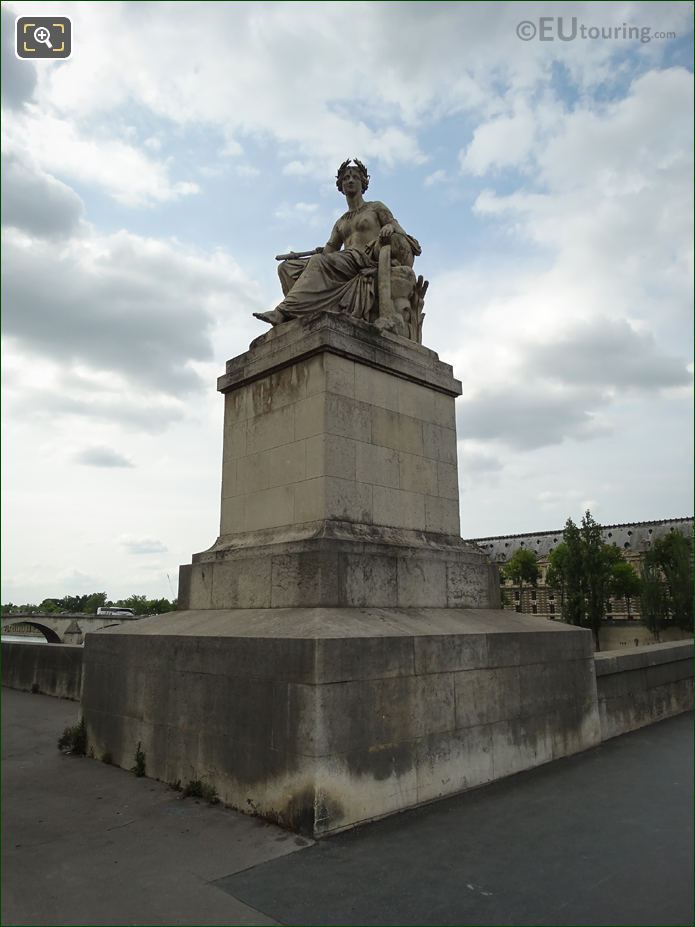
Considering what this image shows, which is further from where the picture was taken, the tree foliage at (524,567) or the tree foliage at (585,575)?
the tree foliage at (524,567)

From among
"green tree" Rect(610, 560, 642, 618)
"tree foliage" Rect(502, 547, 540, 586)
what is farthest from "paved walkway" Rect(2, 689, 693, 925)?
"tree foliage" Rect(502, 547, 540, 586)

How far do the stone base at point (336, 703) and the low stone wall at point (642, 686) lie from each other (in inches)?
20.7

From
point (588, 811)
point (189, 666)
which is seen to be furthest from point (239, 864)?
point (588, 811)

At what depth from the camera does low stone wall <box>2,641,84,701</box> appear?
514 inches

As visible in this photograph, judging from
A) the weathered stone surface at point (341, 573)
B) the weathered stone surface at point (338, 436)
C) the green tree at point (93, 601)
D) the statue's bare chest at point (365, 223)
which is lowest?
the green tree at point (93, 601)

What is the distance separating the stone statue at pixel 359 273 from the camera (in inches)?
360

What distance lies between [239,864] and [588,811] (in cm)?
297

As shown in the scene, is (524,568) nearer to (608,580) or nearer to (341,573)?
(608,580)

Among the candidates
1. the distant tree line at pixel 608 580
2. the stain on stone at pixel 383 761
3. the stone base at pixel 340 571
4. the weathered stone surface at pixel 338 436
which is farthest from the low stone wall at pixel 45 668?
the distant tree line at pixel 608 580

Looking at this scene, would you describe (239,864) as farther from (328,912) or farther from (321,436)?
(321,436)

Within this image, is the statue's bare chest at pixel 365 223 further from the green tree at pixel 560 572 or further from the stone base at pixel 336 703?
the green tree at pixel 560 572

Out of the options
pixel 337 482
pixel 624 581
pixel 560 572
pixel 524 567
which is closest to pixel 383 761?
pixel 337 482

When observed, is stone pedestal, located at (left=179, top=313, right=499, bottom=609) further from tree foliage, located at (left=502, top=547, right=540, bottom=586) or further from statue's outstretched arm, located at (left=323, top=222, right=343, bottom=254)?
tree foliage, located at (left=502, top=547, right=540, bottom=586)

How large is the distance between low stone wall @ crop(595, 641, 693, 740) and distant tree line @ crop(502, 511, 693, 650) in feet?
161
